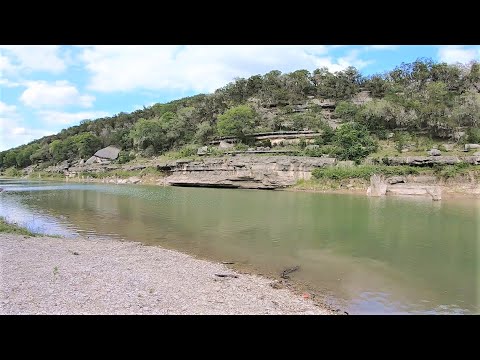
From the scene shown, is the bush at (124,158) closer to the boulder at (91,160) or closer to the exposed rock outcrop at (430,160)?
the boulder at (91,160)

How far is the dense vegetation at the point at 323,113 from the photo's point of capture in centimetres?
5916

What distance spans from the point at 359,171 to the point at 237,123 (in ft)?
95.3

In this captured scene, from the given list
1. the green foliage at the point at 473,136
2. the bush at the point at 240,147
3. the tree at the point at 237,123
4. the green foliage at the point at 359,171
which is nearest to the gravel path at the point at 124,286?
the green foliage at the point at 359,171

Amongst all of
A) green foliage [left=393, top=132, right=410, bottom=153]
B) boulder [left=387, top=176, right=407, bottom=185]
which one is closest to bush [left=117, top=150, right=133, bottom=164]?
green foliage [left=393, top=132, right=410, bottom=153]

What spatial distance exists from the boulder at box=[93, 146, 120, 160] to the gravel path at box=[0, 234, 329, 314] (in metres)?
80.2

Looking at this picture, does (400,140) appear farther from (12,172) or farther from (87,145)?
(12,172)

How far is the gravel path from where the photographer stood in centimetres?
801

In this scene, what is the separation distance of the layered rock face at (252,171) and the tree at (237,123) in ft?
41.3

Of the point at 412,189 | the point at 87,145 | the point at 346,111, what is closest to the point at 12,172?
the point at 87,145

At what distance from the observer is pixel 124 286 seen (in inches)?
380

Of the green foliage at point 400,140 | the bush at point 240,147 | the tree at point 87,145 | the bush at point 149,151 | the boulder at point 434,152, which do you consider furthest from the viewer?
the tree at point 87,145
